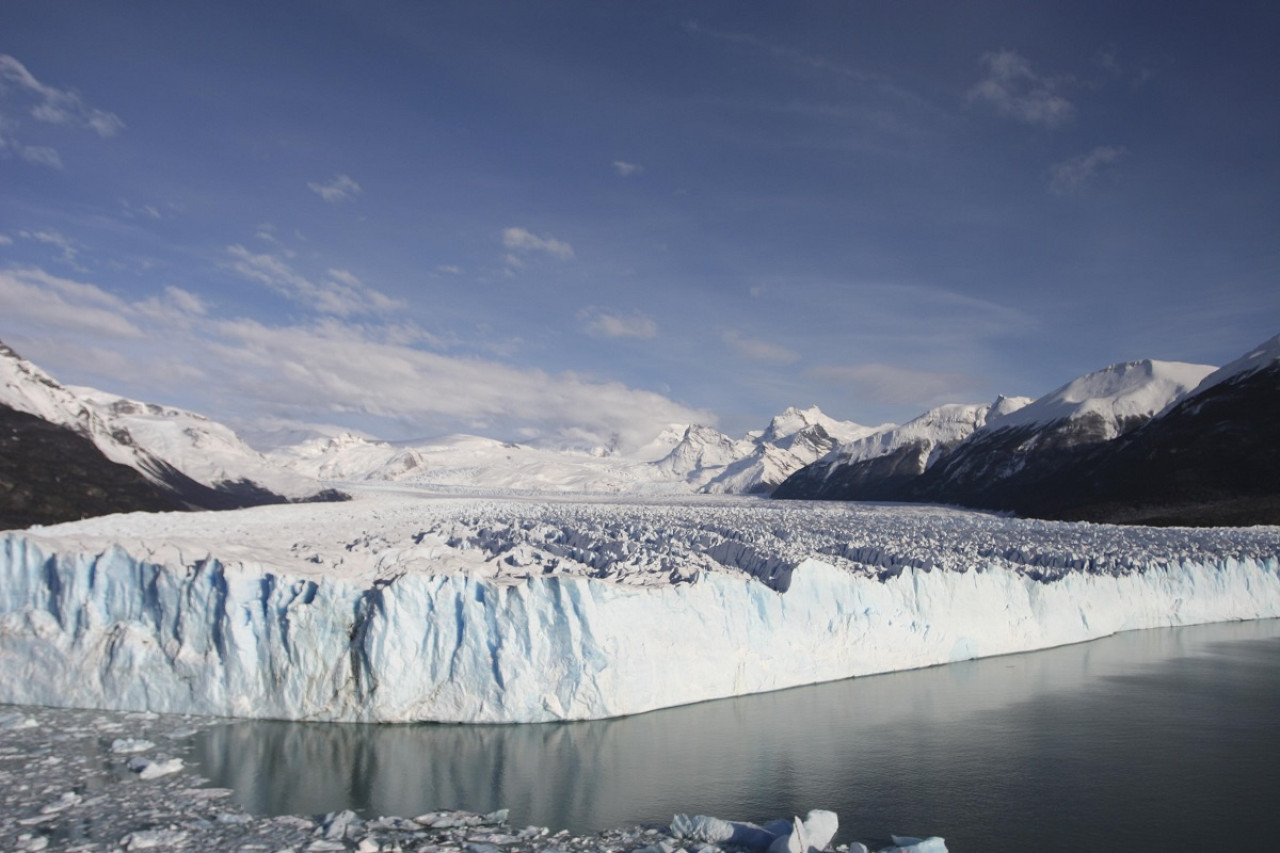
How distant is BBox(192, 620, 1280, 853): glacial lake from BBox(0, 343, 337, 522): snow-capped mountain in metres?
41.9

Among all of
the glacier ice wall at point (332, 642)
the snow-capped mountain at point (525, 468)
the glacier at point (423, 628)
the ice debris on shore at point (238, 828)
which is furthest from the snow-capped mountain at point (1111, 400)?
the ice debris on shore at point (238, 828)

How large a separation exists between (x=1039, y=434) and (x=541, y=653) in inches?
2629

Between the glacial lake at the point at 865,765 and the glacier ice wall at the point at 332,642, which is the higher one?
the glacier ice wall at the point at 332,642

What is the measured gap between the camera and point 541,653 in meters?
12.9

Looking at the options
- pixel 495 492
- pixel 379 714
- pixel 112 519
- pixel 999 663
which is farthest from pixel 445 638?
pixel 495 492

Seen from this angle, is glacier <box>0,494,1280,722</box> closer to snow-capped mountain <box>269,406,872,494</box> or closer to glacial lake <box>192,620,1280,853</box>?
glacial lake <box>192,620,1280,853</box>

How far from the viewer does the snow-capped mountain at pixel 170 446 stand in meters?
44.8

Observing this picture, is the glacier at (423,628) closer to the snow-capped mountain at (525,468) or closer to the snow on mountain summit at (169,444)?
the snow on mountain summit at (169,444)

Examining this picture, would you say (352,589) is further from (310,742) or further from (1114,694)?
(1114,694)

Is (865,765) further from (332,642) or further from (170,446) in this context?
(170,446)

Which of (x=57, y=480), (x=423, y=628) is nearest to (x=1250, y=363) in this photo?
(x=423, y=628)

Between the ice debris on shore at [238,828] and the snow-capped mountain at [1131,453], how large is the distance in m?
38.2

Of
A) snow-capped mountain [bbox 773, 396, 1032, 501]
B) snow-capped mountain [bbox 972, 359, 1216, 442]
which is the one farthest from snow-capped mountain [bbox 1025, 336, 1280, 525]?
snow-capped mountain [bbox 773, 396, 1032, 501]

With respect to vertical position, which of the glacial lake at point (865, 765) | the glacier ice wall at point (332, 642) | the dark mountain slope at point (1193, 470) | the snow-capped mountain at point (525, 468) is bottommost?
the glacial lake at point (865, 765)
